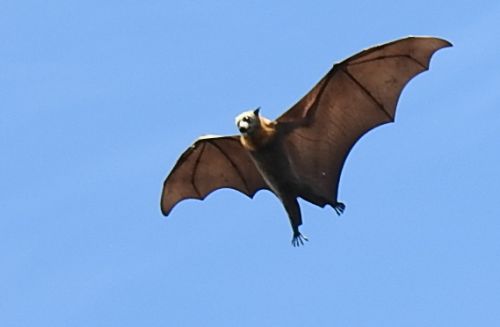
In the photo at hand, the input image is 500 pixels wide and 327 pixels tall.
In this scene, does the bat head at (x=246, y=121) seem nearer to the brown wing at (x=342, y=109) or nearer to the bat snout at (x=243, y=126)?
the bat snout at (x=243, y=126)

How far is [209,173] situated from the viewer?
3659 cm

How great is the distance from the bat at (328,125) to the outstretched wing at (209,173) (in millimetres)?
72

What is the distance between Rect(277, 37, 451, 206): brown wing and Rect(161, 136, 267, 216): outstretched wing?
5.63 feet

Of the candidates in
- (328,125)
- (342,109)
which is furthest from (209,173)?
(342,109)

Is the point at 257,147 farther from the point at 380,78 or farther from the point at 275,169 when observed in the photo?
the point at 380,78

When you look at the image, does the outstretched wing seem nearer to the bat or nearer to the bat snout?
the bat

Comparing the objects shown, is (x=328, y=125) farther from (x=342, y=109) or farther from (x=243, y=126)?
(x=243, y=126)

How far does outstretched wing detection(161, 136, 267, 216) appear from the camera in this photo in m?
36.1

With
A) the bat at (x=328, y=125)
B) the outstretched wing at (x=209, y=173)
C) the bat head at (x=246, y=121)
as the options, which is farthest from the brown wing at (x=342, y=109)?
the outstretched wing at (x=209, y=173)

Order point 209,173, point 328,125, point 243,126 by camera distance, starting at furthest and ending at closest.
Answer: point 209,173
point 328,125
point 243,126

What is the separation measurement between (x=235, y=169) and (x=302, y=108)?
2390 mm

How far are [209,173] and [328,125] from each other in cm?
277

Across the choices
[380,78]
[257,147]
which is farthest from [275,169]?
[380,78]

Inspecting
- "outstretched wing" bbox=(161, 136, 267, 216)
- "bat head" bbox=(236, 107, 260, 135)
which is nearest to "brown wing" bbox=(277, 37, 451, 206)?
"bat head" bbox=(236, 107, 260, 135)
